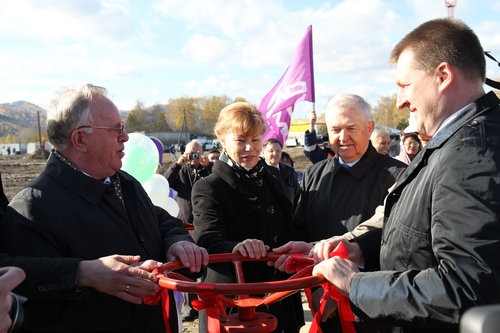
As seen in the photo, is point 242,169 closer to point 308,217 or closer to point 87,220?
point 308,217

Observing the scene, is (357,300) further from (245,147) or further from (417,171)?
(245,147)

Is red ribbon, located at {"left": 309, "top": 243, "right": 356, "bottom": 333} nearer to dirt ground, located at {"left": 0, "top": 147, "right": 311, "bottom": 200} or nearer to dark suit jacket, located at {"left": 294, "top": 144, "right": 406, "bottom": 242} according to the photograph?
dark suit jacket, located at {"left": 294, "top": 144, "right": 406, "bottom": 242}

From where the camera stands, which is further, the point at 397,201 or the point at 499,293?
the point at 397,201

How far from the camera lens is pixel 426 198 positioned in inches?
68.8

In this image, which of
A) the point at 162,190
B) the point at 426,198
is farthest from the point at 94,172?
the point at 162,190

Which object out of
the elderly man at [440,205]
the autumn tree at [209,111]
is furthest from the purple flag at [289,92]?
the autumn tree at [209,111]

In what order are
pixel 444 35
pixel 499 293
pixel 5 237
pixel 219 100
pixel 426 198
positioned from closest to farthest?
1. pixel 499 293
2. pixel 426 198
3. pixel 444 35
4. pixel 5 237
5. pixel 219 100

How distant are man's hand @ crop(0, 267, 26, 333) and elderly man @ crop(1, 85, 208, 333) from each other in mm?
479

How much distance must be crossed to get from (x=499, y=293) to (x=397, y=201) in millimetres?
567

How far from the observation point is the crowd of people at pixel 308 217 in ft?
5.29

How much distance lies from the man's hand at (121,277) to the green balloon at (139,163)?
2877mm

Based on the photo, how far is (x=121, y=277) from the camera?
1.95 meters

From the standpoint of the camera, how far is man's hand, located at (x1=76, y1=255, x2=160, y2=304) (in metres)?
1.92

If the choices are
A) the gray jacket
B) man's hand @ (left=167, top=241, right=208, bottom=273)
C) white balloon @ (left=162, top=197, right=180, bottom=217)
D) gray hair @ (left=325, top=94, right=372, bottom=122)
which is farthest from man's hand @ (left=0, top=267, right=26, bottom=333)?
white balloon @ (left=162, top=197, right=180, bottom=217)
